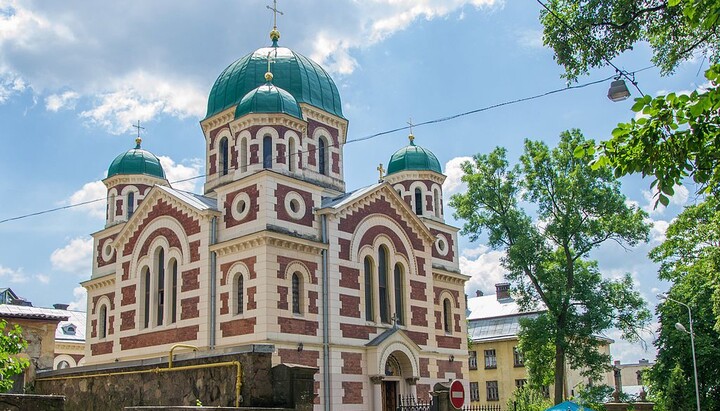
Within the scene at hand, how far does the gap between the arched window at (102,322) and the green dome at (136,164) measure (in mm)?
6732

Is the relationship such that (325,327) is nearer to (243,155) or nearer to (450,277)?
(243,155)

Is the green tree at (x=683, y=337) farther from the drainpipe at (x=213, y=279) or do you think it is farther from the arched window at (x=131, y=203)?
the arched window at (x=131, y=203)

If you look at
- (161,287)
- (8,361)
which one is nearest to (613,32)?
(8,361)

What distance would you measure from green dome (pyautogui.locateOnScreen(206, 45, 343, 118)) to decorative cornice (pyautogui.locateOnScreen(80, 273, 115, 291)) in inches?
349

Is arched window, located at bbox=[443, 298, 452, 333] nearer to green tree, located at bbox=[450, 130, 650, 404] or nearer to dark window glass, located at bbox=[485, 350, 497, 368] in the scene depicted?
green tree, located at bbox=[450, 130, 650, 404]

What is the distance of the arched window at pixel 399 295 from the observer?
3025 cm

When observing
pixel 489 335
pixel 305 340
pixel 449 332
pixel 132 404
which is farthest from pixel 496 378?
pixel 132 404

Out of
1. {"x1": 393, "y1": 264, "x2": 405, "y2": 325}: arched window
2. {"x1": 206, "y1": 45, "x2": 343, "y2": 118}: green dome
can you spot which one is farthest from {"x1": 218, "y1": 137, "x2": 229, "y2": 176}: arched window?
{"x1": 393, "y1": 264, "x2": 405, "y2": 325}: arched window

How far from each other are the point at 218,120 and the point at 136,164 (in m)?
5.18

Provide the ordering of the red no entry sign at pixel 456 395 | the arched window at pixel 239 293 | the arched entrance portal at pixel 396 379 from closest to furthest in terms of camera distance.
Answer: the red no entry sign at pixel 456 395
the arched window at pixel 239 293
the arched entrance portal at pixel 396 379

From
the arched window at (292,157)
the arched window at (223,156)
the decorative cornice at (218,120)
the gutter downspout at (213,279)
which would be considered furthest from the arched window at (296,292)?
the decorative cornice at (218,120)

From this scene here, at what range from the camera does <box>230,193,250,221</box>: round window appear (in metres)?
26.9

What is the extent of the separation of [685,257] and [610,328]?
15.1 feet

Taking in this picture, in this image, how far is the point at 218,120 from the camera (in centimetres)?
3409
